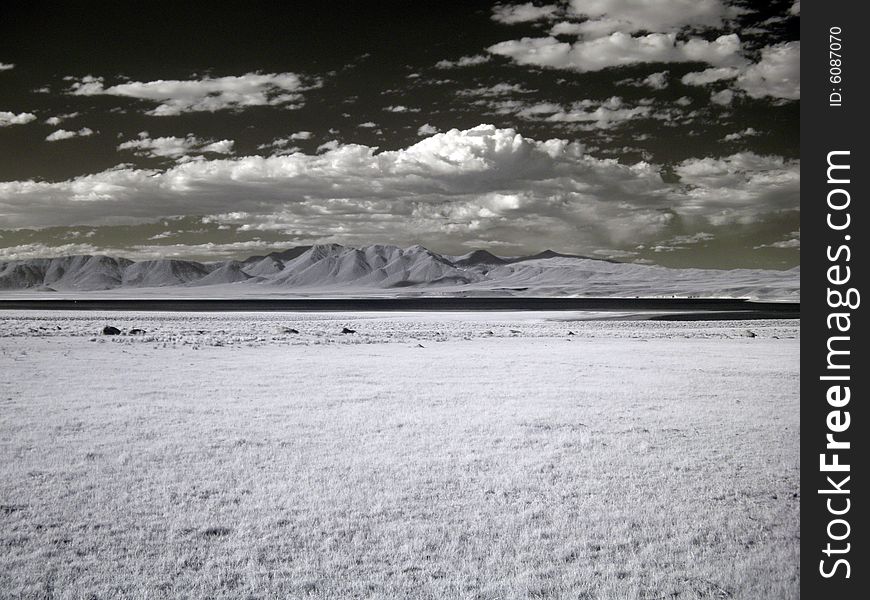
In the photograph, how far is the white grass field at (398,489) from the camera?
6980 millimetres

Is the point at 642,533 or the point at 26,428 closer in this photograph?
the point at 642,533

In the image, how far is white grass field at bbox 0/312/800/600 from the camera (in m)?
6.98

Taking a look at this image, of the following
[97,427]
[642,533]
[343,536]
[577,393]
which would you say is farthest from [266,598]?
[577,393]

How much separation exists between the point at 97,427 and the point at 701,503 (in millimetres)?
12006

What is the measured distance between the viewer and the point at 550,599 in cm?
655

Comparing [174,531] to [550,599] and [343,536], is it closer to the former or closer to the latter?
[343,536]

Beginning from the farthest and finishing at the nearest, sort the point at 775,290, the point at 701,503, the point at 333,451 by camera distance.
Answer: the point at 775,290 → the point at 333,451 → the point at 701,503

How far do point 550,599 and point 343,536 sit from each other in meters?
2.66

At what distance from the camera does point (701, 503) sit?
30.6 ft

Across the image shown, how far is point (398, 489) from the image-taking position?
996 centimetres
